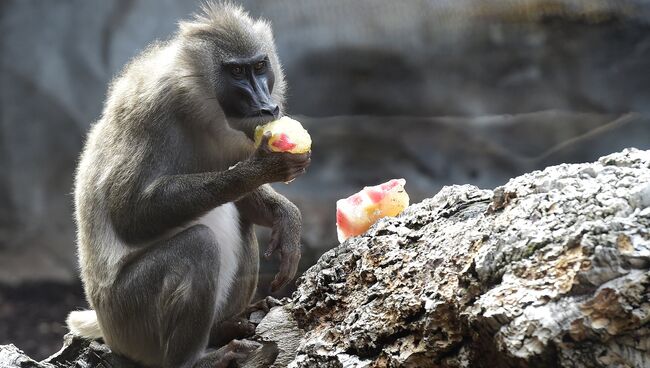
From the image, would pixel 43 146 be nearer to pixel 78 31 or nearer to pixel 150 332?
pixel 78 31

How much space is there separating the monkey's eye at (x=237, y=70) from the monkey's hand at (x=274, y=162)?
47cm

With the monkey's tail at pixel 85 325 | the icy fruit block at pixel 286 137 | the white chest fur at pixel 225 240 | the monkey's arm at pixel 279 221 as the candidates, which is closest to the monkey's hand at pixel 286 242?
the monkey's arm at pixel 279 221

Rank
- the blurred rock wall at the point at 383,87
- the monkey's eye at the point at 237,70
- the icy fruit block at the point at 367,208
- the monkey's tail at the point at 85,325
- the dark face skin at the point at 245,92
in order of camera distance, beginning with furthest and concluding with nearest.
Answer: the blurred rock wall at the point at 383,87 → the monkey's tail at the point at 85,325 → the monkey's eye at the point at 237,70 → the dark face skin at the point at 245,92 → the icy fruit block at the point at 367,208

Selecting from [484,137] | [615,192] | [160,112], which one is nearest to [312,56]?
[484,137]

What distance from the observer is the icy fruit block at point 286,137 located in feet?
10.7

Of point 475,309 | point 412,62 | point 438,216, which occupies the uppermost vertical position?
point 412,62

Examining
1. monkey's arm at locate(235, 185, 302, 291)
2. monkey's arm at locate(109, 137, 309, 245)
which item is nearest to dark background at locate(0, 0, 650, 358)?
monkey's arm at locate(235, 185, 302, 291)

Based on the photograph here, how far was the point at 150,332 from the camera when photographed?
344cm

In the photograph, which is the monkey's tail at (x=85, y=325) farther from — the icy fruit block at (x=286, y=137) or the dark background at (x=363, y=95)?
the dark background at (x=363, y=95)

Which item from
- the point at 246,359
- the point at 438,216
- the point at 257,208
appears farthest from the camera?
the point at 257,208

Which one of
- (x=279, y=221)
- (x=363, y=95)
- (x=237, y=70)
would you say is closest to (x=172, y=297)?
(x=279, y=221)

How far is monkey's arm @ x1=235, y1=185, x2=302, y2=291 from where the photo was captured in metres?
3.68

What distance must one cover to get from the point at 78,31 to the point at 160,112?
3.59 meters

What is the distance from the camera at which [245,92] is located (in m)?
3.54
